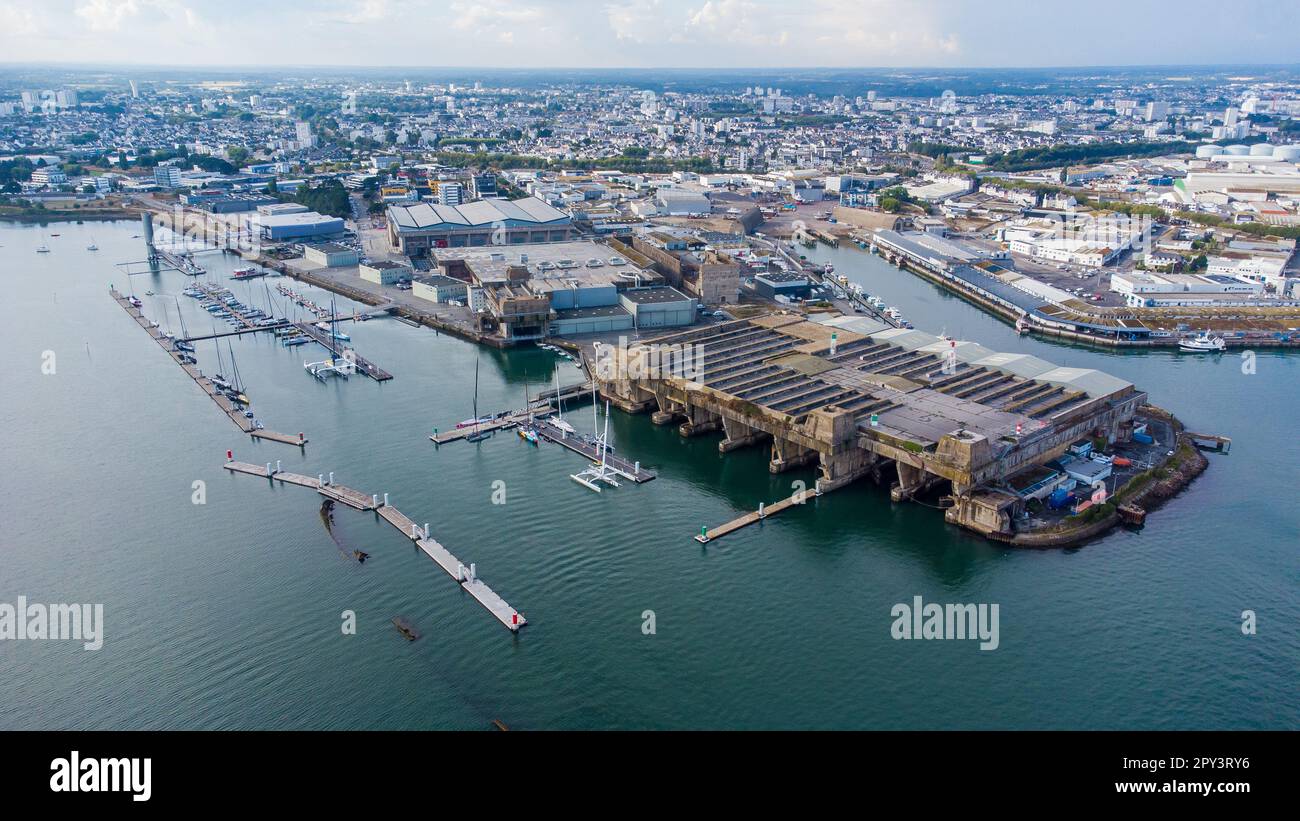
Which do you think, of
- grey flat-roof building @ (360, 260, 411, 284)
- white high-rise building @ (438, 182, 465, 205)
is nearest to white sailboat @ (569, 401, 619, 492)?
grey flat-roof building @ (360, 260, 411, 284)

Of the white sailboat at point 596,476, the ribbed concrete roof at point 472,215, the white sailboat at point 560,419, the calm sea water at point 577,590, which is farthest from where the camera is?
the ribbed concrete roof at point 472,215

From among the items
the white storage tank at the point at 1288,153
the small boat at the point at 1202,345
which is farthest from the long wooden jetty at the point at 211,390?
the white storage tank at the point at 1288,153

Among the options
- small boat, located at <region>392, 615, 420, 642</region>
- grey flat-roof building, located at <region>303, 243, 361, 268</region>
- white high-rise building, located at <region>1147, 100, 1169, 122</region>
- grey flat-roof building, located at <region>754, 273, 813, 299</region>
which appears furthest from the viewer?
white high-rise building, located at <region>1147, 100, 1169, 122</region>

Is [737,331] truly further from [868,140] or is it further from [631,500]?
[868,140]

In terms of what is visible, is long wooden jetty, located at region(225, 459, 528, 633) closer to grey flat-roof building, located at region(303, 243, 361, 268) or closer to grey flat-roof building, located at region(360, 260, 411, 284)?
grey flat-roof building, located at region(360, 260, 411, 284)

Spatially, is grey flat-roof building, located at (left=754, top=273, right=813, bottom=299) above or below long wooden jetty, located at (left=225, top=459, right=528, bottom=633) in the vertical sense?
above

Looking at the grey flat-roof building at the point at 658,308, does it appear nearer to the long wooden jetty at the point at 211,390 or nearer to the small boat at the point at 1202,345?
the long wooden jetty at the point at 211,390
